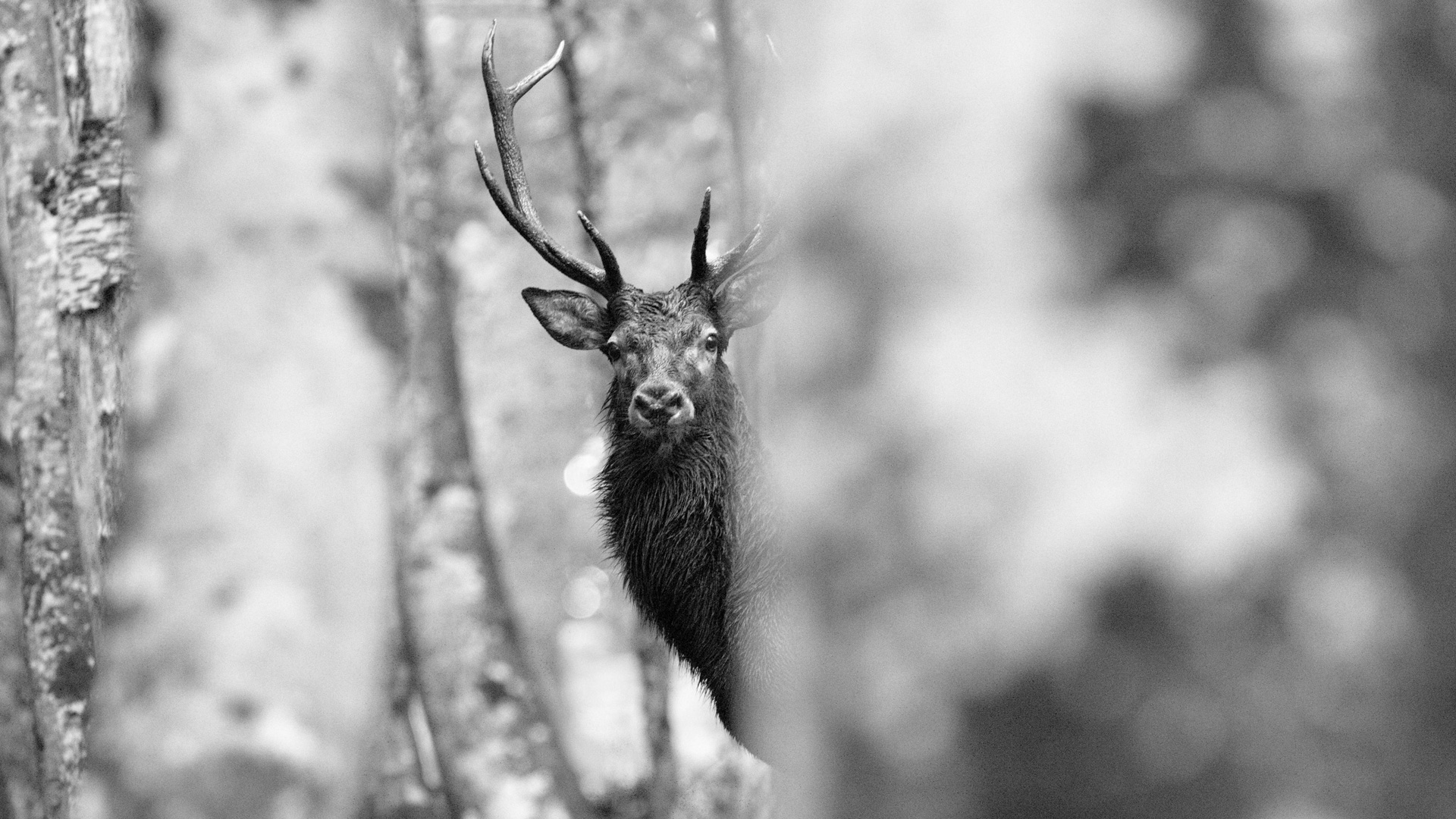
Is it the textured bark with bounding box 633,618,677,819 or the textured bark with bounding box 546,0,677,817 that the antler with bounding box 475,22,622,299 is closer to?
the textured bark with bounding box 546,0,677,817

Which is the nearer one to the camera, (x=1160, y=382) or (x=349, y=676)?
(x=1160, y=382)

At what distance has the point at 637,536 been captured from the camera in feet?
19.7

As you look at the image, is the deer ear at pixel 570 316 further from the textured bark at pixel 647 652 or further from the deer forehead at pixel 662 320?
the textured bark at pixel 647 652

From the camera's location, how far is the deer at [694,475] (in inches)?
225

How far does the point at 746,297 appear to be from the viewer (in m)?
6.49

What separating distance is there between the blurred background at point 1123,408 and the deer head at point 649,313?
4.48 m

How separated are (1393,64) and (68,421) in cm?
354

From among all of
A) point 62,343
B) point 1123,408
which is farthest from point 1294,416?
point 62,343

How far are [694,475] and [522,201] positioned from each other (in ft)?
5.30

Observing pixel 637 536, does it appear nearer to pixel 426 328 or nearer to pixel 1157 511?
pixel 426 328

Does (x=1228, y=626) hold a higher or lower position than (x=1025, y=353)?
lower

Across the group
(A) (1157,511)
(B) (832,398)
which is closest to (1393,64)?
(A) (1157,511)

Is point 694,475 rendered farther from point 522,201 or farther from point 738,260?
point 522,201

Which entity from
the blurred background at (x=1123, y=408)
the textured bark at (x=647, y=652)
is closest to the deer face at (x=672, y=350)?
the textured bark at (x=647, y=652)
